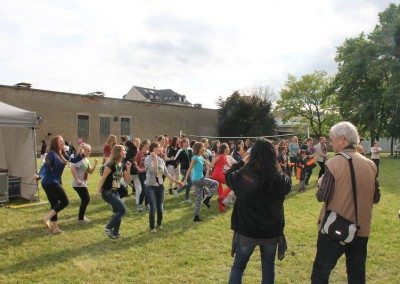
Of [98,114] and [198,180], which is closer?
[198,180]

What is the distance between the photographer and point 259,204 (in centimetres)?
372

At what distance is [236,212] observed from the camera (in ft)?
12.8

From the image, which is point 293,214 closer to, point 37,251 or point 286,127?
point 37,251

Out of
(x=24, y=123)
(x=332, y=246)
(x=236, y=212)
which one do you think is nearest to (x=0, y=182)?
(x=24, y=123)

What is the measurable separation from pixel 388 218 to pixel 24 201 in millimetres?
9295

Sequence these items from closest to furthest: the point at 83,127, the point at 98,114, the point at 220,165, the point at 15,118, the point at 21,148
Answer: the point at 220,165 < the point at 15,118 < the point at 21,148 < the point at 83,127 < the point at 98,114

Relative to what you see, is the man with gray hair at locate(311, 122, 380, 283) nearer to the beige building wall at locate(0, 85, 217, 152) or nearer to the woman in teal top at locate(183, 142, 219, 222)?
the woman in teal top at locate(183, 142, 219, 222)

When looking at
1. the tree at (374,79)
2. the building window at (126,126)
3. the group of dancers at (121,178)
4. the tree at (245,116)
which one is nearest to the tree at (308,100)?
the tree at (245,116)

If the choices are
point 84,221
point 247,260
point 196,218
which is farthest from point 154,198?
point 247,260

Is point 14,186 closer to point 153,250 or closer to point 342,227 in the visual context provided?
point 153,250

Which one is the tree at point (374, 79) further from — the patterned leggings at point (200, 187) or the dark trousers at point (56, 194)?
the dark trousers at point (56, 194)

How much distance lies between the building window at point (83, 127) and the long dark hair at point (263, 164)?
3574 cm

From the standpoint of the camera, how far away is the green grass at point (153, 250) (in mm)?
5324

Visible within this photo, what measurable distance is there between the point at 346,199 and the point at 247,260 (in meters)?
1.15
